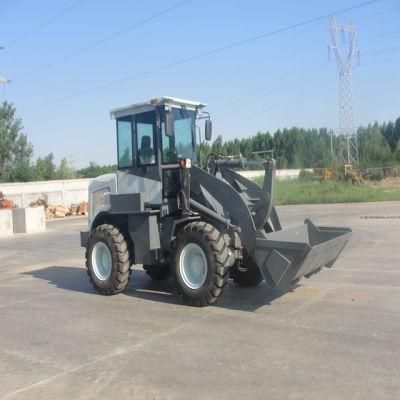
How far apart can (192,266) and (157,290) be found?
5.57ft

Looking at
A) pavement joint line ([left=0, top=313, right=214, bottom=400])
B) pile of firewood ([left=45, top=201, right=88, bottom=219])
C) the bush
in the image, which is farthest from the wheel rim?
the bush

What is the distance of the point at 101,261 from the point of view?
30.3 ft

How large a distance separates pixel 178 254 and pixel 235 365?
109 inches

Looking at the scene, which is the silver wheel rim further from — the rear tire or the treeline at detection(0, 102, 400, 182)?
the treeline at detection(0, 102, 400, 182)

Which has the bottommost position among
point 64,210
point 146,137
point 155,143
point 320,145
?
point 64,210

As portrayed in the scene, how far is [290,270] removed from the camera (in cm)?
709

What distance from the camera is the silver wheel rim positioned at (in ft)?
25.4

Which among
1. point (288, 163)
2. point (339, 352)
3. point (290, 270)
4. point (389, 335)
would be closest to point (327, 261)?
point (290, 270)

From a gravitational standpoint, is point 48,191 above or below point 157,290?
above

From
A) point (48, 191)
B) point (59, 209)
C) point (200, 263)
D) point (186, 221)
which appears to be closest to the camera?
point (200, 263)

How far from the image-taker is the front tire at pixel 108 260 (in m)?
8.73

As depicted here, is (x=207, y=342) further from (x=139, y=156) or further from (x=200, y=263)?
(x=139, y=156)

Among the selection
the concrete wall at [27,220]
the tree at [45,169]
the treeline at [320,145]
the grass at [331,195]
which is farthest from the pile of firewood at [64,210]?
→ the treeline at [320,145]

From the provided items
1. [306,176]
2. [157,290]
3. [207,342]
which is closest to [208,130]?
[157,290]
